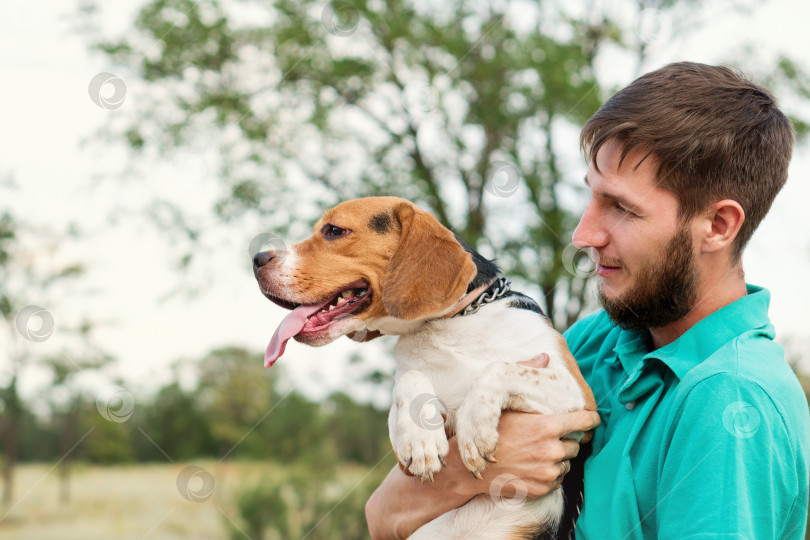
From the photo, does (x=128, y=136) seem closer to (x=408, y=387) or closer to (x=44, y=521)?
(x=44, y=521)

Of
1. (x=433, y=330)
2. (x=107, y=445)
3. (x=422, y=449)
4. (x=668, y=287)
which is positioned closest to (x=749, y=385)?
(x=668, y=287)

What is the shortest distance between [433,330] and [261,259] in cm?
89

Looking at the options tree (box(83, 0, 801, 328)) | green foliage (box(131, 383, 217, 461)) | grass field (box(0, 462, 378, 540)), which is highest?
tree (box(83, 0, 801, 328))

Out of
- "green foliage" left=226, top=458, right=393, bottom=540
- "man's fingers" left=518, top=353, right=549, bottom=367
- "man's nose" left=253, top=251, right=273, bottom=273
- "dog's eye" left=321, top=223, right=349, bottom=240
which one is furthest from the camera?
"green foliage" left=226, top=458, right=393, bottom=540

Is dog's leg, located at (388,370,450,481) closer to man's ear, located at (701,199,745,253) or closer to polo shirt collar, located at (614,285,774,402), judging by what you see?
polo shirt collar, located at (614,285,774,402)

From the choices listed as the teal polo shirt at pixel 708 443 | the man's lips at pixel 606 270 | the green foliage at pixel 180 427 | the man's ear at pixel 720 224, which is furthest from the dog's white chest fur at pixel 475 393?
the green foliage at pixel 180 427

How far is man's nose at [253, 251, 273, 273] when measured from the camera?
3.34 meters

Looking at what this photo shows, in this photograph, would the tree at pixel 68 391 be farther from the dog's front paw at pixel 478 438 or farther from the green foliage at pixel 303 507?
the dog's front paw at pixel 478 438

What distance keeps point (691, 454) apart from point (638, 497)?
32 centimetres

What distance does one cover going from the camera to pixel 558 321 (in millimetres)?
14398

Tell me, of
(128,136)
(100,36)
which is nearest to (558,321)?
(128,136)

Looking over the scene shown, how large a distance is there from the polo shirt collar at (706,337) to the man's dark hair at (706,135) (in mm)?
279

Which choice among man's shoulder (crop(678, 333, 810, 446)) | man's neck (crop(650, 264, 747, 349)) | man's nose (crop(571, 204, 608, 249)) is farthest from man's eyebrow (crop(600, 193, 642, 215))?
man's shoulder (crop(678, 333, 810, 446))

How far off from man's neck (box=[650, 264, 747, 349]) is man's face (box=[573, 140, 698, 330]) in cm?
4
